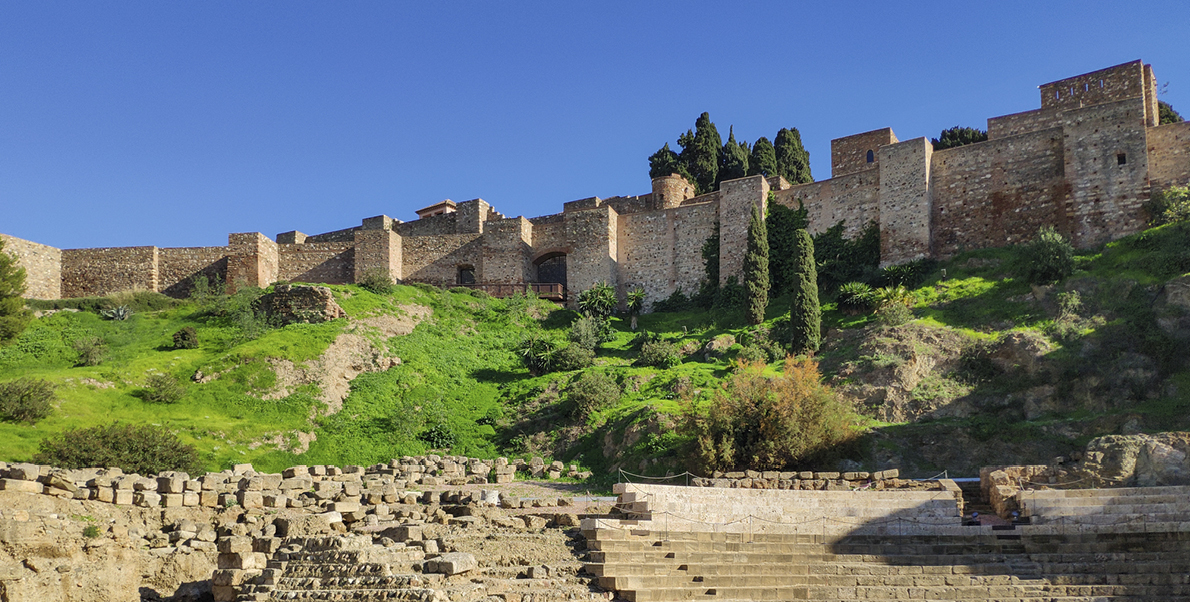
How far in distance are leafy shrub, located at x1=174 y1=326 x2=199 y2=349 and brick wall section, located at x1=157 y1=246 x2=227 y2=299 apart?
1117 centimetres

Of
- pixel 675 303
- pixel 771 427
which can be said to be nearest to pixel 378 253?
pixel 675 303

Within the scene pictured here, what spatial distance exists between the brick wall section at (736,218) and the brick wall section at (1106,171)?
11306 mm

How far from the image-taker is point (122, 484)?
18.1 metres

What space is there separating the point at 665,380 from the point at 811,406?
7.67m

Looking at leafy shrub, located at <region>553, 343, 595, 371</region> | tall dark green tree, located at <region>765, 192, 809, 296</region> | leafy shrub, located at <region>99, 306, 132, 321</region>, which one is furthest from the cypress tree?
leafy shrub, located at <region>99, 306, 132, 321</region>

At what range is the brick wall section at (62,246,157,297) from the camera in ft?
145

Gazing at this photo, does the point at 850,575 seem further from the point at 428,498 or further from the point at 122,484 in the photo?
the point at 122,484

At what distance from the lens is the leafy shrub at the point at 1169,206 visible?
2973 cm

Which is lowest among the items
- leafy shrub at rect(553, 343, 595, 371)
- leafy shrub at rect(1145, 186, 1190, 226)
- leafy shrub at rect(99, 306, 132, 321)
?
leafy shrub at rect(553, 343, 595, 371)

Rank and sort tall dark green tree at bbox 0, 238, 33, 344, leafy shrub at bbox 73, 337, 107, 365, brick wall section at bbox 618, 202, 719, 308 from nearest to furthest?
leafy shrub at bbox 73, 337, 107, 365 < tall dark green tree at bbox 0, 238, 33, 344 < brick wall section at bbox 618, 202, 719, 308

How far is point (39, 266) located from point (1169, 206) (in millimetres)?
44363

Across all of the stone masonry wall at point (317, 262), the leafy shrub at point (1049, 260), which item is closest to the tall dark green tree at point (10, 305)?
the stone masonry wall at point (317, 262)

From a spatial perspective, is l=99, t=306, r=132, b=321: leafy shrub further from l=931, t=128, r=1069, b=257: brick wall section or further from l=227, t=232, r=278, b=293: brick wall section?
l=931, t=128, r=1069, b=257: brick wall section

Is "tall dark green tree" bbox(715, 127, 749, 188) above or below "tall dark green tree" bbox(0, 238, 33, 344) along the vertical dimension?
above
